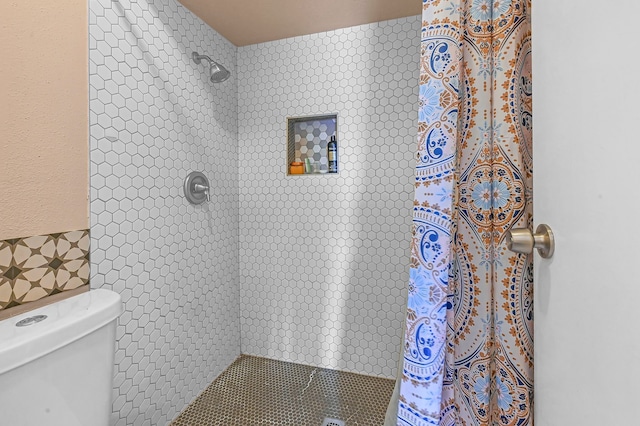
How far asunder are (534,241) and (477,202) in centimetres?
23

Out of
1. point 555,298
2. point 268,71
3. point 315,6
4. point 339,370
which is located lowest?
point 339,370

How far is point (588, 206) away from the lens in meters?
0.42

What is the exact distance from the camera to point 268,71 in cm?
180

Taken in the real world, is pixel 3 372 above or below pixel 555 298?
below

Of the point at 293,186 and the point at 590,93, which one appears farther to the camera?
the point at 293,186

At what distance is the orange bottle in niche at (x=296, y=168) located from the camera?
178 cm

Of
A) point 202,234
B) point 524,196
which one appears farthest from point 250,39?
point 524,196

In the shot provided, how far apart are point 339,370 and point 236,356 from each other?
614 millimetres

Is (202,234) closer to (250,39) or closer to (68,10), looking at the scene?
(68,10)

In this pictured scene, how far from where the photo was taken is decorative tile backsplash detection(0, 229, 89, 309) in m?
0.85

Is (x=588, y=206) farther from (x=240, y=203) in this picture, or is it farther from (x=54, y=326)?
(x=240, y=203)

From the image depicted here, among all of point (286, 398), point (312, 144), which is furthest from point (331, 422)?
point (312, 144)

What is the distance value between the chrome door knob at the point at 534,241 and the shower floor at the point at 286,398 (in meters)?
1.14

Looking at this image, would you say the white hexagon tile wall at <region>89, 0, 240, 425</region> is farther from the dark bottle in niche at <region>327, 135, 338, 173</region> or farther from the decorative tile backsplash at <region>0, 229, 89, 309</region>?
the dark bottle in niche at <region>327, 135, 338, 173</region>
